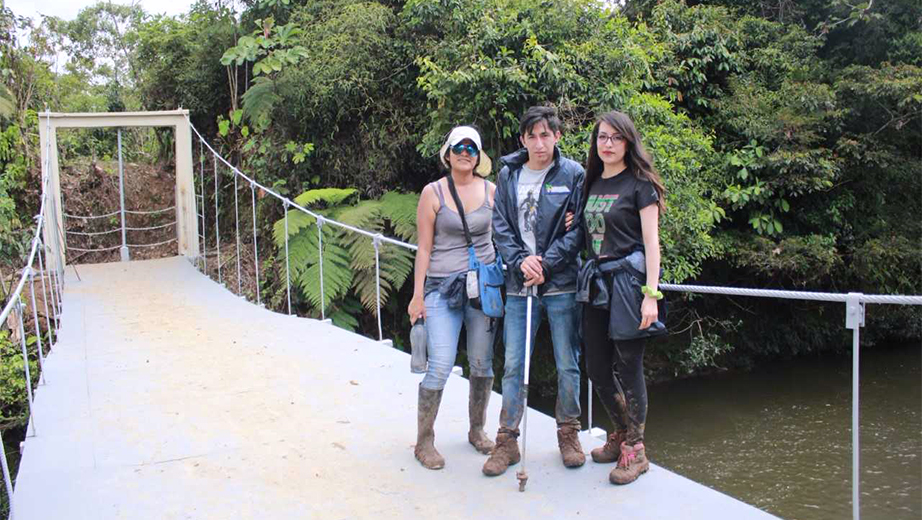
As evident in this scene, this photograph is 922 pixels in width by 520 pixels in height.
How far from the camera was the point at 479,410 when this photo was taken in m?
2.50

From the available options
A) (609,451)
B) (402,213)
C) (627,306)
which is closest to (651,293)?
(627,306)

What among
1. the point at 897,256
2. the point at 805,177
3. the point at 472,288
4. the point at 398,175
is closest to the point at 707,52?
the point at 805,177

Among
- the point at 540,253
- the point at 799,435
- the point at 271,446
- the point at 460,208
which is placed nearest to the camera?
the point at 540,253

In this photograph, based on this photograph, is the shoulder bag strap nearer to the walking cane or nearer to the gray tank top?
the gray tank top

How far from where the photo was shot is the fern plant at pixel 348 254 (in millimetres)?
6551

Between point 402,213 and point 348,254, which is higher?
point 402,213

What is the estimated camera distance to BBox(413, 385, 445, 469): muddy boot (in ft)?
7.86

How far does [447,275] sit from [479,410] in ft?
1.57

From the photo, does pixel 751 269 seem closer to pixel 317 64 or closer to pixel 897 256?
pixel 897 256

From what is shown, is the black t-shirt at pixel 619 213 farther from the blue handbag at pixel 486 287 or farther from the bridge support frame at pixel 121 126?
the bridge support frame at pixel 121 126

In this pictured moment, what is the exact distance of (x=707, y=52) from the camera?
25.0ft

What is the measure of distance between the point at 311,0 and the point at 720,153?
15.0 ft

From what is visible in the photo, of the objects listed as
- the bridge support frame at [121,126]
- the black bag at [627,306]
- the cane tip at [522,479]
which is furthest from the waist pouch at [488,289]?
the bridge support frame at [121,126]

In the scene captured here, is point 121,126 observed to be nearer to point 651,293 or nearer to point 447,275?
point 447,275
